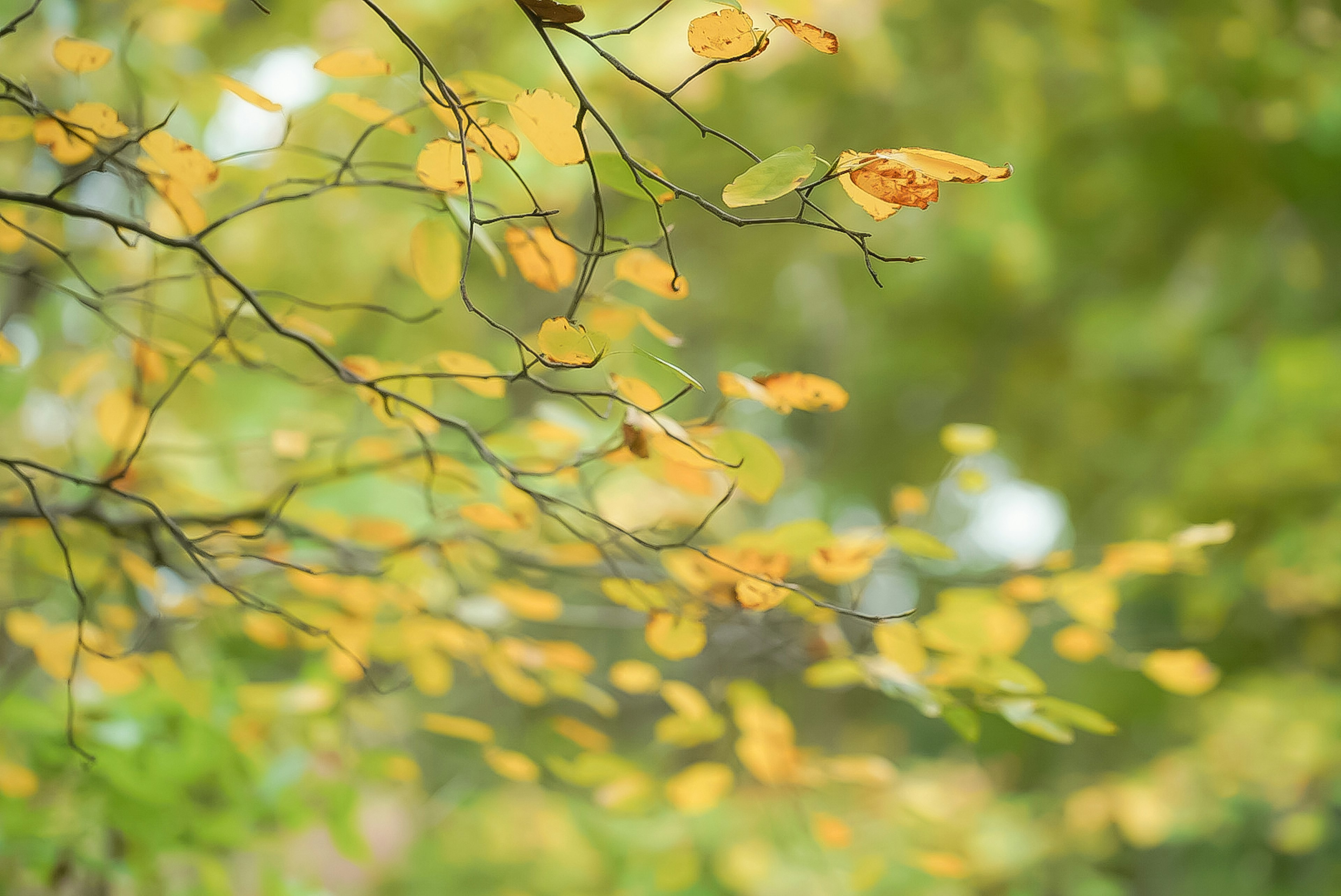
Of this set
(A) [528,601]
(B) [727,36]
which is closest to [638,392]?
(B) [727,36]

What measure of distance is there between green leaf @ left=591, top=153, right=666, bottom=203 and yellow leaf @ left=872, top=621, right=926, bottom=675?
13.5 inches

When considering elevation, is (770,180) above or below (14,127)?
below

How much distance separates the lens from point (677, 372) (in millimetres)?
369

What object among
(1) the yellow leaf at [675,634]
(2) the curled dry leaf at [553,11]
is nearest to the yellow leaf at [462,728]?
(1) the yellow leaf at [675,634]

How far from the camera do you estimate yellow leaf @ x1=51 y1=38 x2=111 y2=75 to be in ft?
1.62

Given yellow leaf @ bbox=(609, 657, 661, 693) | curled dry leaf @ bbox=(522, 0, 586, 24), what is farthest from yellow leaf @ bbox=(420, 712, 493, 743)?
curled dry leaf @ bbox=(522, 0, 586, 24)

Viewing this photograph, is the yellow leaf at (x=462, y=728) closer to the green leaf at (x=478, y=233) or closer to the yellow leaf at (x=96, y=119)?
the green leaf at (x=478, y=233)

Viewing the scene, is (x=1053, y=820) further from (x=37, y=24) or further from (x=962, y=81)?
(x=37, y=24)

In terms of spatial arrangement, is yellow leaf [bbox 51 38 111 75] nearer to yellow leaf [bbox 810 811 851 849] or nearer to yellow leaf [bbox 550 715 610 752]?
yellow leaf [bbox 550 715 610 752]

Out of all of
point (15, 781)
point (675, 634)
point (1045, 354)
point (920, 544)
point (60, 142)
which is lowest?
point (15, 781)

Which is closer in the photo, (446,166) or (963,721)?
(446,166)

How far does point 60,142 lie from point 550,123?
1.20 feet

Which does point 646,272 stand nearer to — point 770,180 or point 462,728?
point 770,180

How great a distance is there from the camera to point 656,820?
1759 mm
